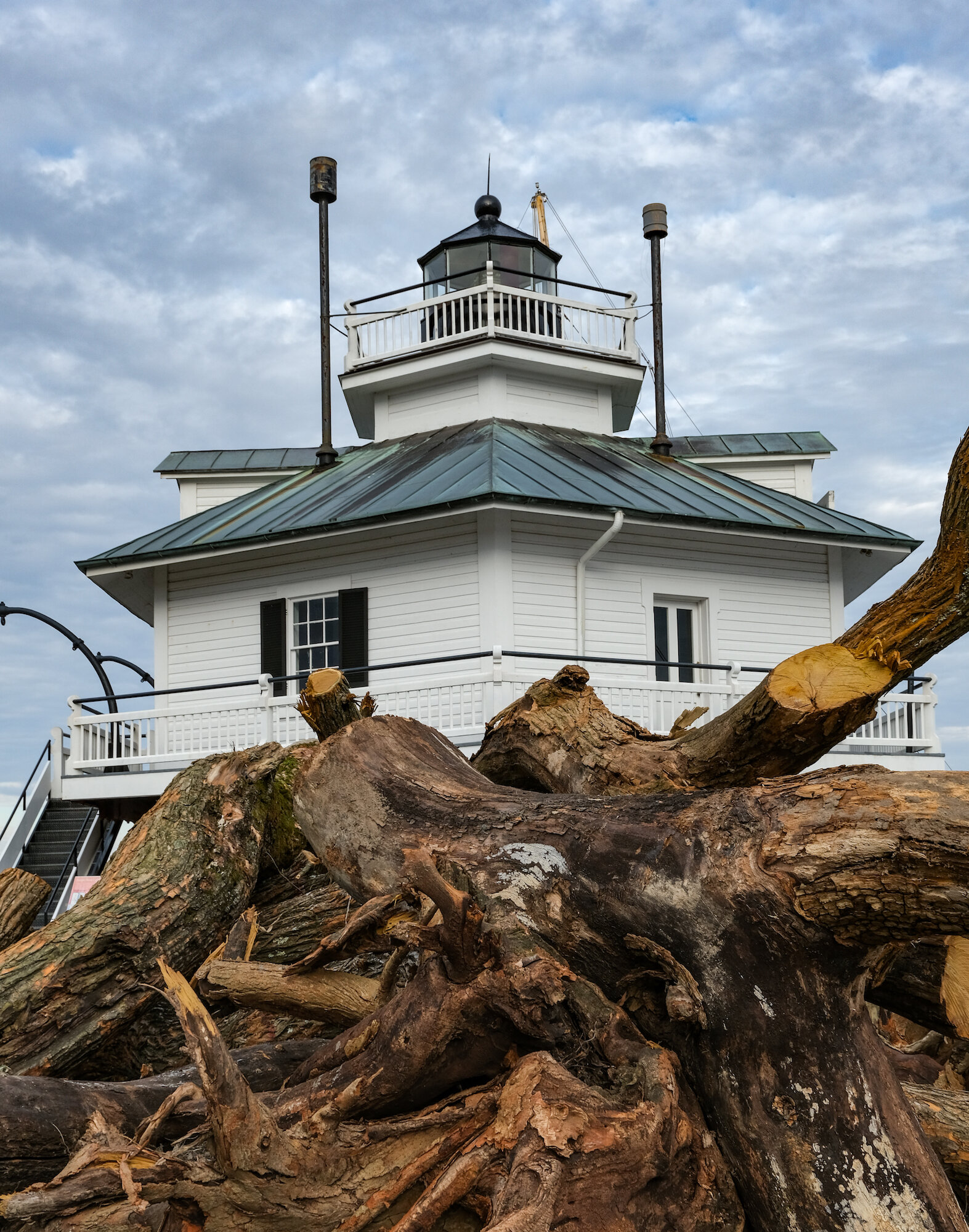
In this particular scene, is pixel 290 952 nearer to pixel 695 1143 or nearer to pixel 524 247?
pixel 695 1143

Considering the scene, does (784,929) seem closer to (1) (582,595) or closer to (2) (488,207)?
(1) (582,595)

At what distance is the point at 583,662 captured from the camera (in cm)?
1493

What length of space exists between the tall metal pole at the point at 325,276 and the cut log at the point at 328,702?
14.5m

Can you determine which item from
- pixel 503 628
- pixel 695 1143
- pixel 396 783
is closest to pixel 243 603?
pixel 503 628

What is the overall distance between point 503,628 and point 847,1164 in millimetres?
12200

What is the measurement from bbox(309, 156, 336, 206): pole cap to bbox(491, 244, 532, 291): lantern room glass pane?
3130mm

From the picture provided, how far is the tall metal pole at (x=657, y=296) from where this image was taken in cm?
2088

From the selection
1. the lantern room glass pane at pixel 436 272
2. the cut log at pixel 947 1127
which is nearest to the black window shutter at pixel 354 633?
the lantern room glass pane at pixel 436 272

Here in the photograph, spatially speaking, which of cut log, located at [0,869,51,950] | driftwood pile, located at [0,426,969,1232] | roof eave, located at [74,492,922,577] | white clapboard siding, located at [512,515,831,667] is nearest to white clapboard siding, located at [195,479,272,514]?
roof eave, located at [74,492,922,577]

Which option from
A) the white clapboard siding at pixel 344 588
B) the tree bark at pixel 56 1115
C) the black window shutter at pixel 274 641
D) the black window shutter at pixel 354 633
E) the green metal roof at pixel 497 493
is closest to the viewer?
the tree bark at pixel 56 1115

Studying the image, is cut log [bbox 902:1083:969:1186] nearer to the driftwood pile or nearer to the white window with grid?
the driftwood pile

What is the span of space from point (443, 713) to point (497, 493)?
2859mm

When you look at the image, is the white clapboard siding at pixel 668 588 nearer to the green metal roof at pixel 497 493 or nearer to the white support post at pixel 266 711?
the green metal roof at pixel 497 493

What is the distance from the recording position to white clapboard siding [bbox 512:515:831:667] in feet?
51.3
